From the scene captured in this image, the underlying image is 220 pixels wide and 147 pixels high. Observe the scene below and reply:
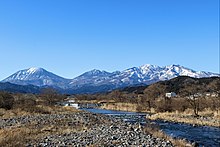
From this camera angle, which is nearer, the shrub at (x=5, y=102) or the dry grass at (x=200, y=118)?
the dry grass at (x=200, y=118)

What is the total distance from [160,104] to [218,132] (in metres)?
36.8

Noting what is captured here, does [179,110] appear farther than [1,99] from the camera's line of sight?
Yes

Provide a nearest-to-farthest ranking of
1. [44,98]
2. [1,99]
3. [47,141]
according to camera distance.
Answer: [47,141]
[1,99]
[44,98]

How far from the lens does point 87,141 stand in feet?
66.2

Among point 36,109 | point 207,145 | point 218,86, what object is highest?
point 218,86

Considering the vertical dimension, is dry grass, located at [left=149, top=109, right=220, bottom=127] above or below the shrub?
below

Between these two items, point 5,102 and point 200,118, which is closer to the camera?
point 200,118

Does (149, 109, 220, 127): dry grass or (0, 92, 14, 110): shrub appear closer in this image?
(149, 109, 220, 127): dry grass

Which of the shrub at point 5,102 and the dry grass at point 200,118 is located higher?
the shrub at point 5,102

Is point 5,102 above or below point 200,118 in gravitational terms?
above

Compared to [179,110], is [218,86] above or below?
above

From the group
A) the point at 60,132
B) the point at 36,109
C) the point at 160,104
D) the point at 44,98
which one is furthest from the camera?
the point at 44,98

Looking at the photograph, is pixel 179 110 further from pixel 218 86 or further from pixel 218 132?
pixel 218 132

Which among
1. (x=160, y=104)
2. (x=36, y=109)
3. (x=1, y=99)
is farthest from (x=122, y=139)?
(x=160, y=104)
